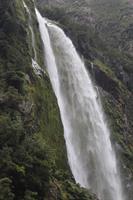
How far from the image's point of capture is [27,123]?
95.0ft

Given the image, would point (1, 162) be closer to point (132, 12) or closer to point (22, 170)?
point (22, 170)

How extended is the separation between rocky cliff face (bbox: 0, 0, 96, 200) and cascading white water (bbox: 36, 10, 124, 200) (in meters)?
2.25

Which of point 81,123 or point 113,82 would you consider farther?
point 113,82

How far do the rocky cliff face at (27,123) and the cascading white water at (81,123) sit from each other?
2253mm

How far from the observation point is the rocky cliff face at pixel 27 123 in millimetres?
22359

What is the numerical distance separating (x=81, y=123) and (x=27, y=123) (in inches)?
447

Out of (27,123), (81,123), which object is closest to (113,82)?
(81,123)

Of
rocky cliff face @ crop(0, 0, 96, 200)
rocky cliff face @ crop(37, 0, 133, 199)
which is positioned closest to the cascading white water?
rocky cliff face @ crop(0, 0, 96, 200)

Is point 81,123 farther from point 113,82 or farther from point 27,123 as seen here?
point 113,82

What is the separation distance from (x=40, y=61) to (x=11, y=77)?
32.8 feet

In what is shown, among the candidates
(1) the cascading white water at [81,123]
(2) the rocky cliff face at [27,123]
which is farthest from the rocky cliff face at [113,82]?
(2) the rocky cliff face at [27,123]

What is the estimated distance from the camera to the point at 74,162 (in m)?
35.2

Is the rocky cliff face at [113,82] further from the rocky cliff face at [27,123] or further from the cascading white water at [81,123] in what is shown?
the rocky cliff face at [27,123]

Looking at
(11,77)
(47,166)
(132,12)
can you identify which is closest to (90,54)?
(11,77)
